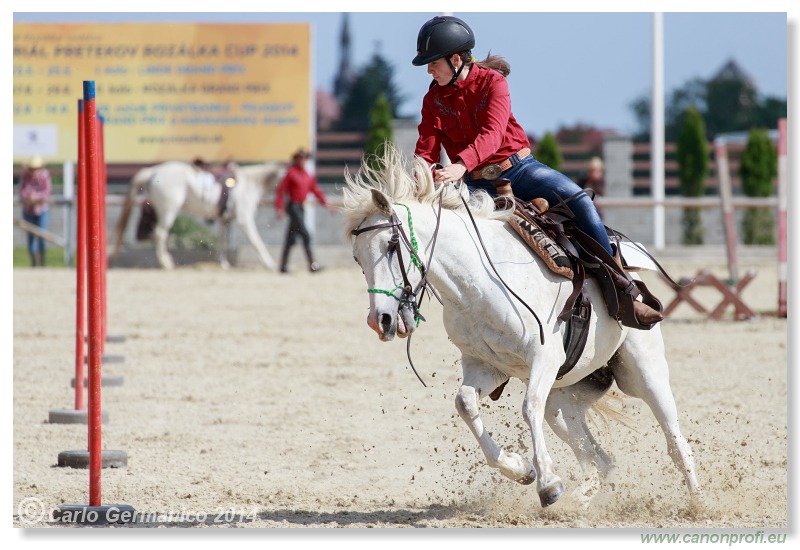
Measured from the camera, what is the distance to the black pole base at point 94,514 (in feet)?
17.7

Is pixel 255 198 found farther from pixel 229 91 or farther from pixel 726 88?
pixel 726 88

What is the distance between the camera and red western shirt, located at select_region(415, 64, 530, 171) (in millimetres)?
5348

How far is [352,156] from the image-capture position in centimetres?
2653

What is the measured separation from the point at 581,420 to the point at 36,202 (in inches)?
638

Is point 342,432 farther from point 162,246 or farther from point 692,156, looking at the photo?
point 692,156

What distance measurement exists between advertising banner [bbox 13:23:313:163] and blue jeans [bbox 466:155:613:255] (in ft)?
→ 62.8

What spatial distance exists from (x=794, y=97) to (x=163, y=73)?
19.9 metres

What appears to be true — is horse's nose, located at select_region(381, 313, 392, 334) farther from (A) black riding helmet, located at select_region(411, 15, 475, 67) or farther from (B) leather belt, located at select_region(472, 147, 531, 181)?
(A) black riding helmet, located at select_region(411, 15, 475, 67)

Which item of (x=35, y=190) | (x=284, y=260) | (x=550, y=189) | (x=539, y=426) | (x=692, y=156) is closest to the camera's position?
(x=539, y=426)

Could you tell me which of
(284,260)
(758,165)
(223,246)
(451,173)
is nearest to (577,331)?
(451,173)

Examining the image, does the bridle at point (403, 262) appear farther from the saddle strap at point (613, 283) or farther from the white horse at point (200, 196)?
the white horse at point (200, 196)

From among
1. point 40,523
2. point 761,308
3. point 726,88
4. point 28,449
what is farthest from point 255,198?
point 726,88

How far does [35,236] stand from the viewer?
794 inches

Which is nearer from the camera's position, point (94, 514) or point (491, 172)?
point (94, 514)
